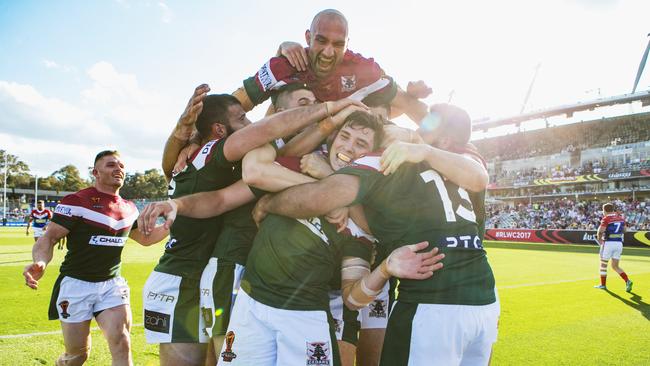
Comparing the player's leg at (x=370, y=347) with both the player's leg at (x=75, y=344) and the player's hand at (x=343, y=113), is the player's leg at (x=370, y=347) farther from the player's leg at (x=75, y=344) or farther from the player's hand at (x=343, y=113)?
the player's leg at (x=75, y=344)

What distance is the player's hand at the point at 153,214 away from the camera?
2836 mm

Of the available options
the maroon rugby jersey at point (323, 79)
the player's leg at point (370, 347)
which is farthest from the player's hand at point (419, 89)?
the player's leg at point (370, 347)

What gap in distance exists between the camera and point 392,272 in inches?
104

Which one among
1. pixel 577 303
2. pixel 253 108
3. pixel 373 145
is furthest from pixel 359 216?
pixel 577 303

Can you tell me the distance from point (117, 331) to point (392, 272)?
348 centimetres

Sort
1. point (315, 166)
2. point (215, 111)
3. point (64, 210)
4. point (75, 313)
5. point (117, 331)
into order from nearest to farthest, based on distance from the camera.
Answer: point (315, 166)
point (215, 111)
point (117, 331)
point (75, 313)
point (64, 210)

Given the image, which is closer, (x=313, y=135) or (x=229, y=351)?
(x=229, y=351)

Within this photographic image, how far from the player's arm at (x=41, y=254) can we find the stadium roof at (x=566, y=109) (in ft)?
→ 201

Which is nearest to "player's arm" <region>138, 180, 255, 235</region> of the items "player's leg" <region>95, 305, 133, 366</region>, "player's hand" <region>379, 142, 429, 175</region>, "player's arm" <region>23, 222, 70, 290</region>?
"player's hand" <region>379, 142, 429, 175</region>

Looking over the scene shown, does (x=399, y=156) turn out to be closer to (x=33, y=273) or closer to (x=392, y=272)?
(x=392, y=272)

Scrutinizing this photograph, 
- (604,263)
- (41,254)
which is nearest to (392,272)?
(41,254)

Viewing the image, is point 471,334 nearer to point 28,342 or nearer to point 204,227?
point 204,227

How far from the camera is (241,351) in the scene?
8.77ft

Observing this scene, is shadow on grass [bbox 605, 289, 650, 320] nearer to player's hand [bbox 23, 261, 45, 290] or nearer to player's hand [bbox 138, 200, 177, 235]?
player's hand [bbox 138, 200, 177, 235]
